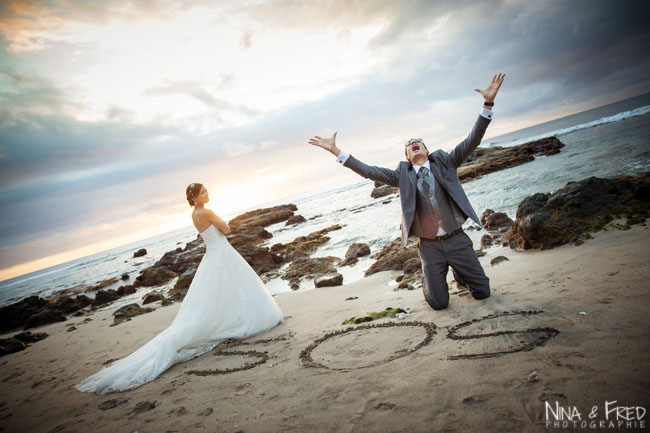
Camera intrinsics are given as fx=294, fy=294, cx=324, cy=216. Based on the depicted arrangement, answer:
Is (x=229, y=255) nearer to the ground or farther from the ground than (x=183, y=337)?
farther from the ground

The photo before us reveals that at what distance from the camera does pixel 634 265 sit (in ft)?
13.1

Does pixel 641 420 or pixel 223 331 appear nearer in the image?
pixel 641 420

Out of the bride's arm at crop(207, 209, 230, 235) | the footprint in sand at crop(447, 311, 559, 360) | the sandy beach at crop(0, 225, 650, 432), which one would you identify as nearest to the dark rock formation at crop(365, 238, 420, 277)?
the sandy beach at crop(0, 225, 650, 432)

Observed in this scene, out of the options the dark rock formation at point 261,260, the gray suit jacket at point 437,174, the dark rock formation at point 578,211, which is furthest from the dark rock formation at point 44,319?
the dark rock formation at point 578,211

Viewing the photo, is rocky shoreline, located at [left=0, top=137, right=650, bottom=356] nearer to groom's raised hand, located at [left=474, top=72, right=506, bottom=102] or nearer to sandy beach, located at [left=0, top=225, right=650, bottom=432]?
sandy beach, located at [left=0, top=225, right=650, bottom=432]

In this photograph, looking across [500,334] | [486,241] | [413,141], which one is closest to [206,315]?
[500,334]

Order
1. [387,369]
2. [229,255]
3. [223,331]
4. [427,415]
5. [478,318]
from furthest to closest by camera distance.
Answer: [229,255]
[223,331]
[478,318]
[387,369]
[427,415]

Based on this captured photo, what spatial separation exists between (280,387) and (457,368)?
1799 mm

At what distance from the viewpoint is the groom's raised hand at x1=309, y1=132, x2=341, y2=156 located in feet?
16.2

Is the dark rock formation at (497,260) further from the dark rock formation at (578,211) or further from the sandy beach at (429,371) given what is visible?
the dark rock formation at (578,211)

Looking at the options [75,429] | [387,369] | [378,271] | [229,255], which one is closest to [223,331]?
[229,255]

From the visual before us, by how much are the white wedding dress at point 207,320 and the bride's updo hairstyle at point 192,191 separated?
25.8 inches

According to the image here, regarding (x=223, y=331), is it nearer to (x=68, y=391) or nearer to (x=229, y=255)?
(x=229, y=255)

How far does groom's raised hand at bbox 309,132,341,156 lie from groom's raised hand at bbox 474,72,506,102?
7.58 ft
